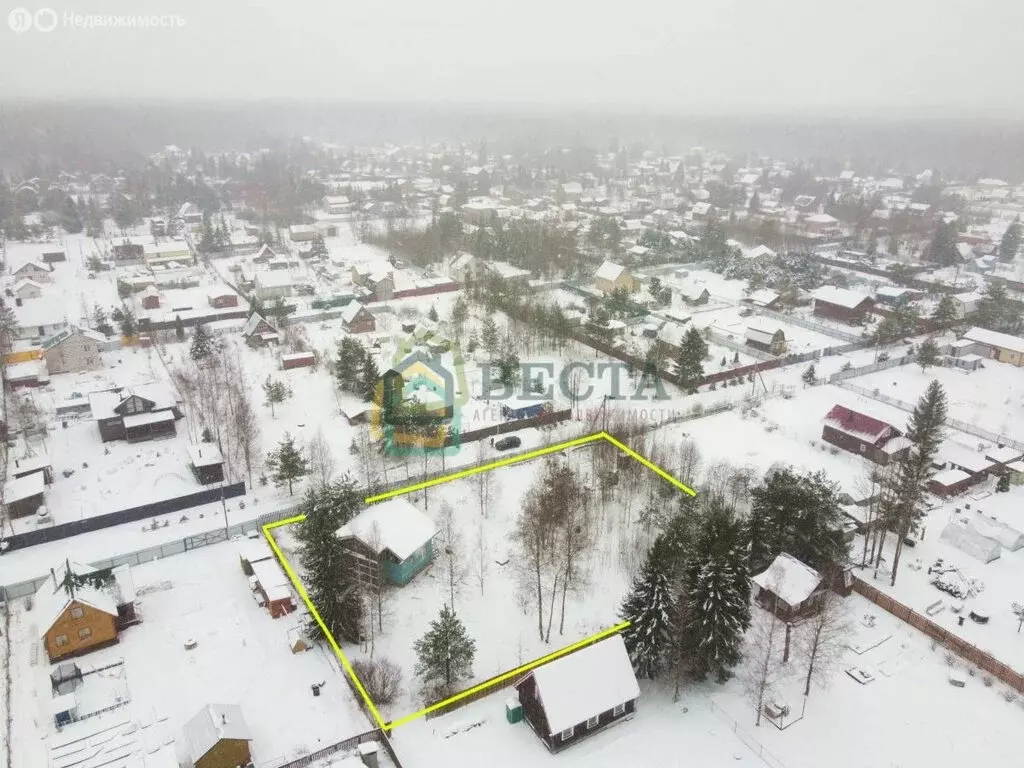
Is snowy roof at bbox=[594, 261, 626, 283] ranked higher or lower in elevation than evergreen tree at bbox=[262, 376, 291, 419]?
higher

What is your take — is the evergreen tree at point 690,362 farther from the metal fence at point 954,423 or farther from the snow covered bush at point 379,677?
the snow covered bush at point 379,677

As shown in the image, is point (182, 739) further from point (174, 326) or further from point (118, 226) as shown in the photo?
point (118, 226)

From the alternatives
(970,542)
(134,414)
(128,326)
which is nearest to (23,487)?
(134,414)

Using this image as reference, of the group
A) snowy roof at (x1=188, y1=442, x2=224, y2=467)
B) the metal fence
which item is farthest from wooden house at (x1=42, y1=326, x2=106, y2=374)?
the metal fence

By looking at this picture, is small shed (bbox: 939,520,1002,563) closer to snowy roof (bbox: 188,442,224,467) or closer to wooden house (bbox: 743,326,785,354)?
wooden house (bbox: 743,326,785,354)

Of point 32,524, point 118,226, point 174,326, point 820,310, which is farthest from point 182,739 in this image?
point 118,226

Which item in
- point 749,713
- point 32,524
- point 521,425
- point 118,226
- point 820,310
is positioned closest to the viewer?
point 749,713
